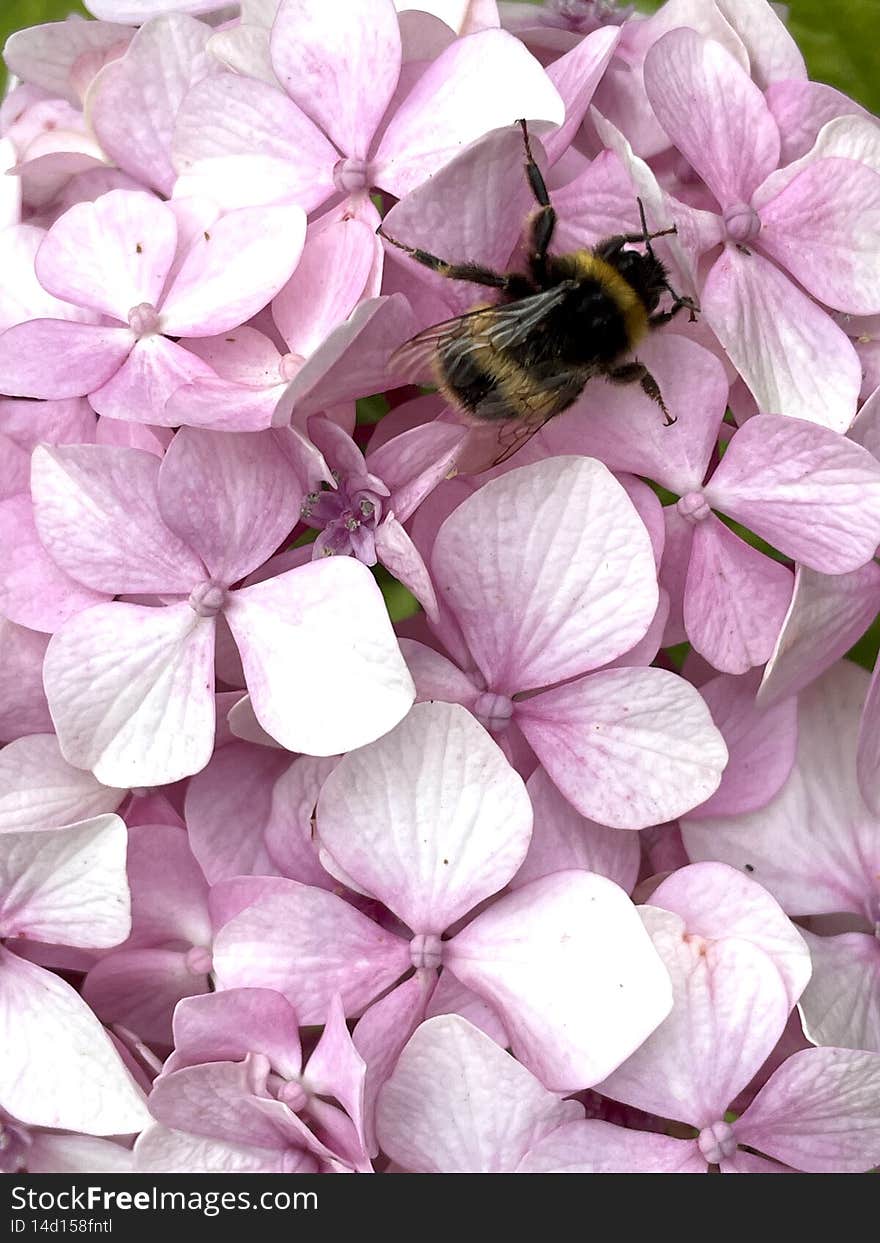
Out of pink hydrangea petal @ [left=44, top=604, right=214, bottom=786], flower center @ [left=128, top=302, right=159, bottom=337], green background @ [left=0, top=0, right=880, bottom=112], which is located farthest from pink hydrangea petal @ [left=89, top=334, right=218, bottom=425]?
green background @ [left=0, top=0, right=880, bottom=112]

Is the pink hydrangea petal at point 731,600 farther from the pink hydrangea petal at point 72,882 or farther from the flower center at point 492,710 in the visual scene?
the pink hydrangea petal at point 72,882

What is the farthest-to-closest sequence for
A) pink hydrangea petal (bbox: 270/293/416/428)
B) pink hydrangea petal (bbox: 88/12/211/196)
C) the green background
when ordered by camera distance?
the green background, pink hydrangea petal (bbox: 88/12/211/196), pink hydrangea petal (bbox: 270/293/416/428)

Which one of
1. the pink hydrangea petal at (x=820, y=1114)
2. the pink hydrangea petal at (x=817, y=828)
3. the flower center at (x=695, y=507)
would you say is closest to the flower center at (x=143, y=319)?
the flower center at (x=695, y=507)

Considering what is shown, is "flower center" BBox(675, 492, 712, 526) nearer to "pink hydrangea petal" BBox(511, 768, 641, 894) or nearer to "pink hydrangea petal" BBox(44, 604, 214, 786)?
"pink hydrangea petal" BBox(511, 768, 641, 894)

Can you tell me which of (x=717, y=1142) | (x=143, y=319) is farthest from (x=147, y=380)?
(x=717, y=1142)

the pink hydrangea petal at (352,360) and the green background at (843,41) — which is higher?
the green background at (843,41)
